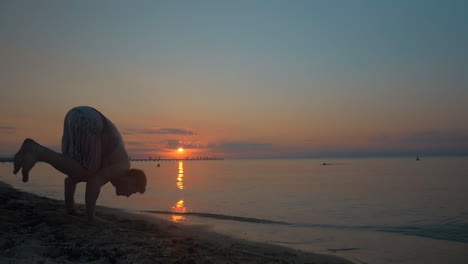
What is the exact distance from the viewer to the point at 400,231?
380 inches

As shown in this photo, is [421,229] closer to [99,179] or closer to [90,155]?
[99,179]

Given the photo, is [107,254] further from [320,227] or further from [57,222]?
[320,227]

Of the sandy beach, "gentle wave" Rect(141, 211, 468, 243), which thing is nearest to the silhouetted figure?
the sandy beach

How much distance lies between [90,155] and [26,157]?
99cm

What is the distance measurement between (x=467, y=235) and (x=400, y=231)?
5.32ft

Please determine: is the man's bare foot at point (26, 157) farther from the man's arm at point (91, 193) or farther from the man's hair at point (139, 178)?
the man's hair at point (139, 178)

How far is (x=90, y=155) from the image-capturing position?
223 inches

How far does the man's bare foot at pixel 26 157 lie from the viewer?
15.6 ft

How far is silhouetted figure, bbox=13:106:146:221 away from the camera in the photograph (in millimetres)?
5348

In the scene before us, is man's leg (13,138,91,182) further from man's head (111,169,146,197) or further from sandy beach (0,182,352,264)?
sandy beach (0,182,352,264)

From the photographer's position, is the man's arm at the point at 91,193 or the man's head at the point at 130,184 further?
the man's head at the point at 130,184

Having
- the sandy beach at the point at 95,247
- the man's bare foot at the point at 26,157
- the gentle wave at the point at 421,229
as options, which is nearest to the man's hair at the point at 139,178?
the sandy beach at the point at 95,247

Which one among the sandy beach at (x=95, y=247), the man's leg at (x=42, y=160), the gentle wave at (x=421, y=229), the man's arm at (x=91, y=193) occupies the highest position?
the man's leg at (x=42, y=160)

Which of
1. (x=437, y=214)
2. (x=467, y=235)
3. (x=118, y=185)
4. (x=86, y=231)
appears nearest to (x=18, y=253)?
(x=86, y=231)
